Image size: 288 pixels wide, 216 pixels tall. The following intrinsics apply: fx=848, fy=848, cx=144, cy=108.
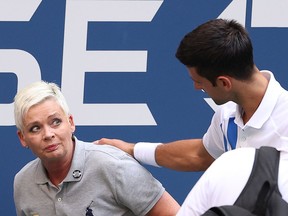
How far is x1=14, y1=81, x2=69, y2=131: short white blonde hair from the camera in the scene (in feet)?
9.06

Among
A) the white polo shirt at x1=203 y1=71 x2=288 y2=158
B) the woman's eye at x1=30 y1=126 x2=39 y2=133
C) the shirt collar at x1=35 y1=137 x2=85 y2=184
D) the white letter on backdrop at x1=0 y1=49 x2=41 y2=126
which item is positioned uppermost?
the white polo shirt at x1=203 y1=71 x2=288 y2=158

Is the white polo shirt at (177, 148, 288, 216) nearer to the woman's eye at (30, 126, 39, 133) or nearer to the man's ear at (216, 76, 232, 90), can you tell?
the man's ear at (216, 76, 232, 90)

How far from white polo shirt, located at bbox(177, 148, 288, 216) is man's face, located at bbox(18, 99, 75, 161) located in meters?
1.02

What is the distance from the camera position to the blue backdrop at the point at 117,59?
325cm

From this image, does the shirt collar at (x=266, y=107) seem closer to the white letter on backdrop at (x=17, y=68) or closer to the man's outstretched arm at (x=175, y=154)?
the man's outstretched arm at (x=175, y=154)

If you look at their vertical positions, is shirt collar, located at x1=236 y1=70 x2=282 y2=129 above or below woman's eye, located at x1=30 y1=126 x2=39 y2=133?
above

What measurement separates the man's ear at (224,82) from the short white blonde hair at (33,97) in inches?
25.9

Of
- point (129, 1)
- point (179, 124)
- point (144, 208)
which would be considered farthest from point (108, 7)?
point (144, 208)

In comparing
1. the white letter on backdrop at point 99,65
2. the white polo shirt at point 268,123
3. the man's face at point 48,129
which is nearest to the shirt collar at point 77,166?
the man's face at point 48,129

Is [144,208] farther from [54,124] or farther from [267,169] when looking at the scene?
[267,169]

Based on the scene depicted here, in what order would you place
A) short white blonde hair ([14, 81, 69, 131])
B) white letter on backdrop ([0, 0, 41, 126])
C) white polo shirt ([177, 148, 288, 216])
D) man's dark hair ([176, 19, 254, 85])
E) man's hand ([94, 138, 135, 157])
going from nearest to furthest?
white polo shirt ([177, 148, 288, 216])
man's dark hair ([176, 19, 254, 85])
short white blonde hair ([14, 81, 69, 131])
man's hand ([94, 138, 135, 157])
white letter on backdrop ([0, 0, 41, 126])

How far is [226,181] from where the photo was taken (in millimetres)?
1791

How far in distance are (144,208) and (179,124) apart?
0.56 metres

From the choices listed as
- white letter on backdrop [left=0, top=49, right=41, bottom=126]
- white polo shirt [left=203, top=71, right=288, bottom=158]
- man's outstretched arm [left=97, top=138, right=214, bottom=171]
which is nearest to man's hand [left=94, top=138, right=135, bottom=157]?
man's outstretched arm [left=97, top=138, right=214, bottom=171]
